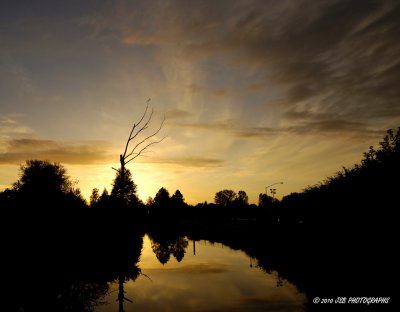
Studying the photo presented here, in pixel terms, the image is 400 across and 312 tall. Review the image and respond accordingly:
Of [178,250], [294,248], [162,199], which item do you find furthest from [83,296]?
[162,199]

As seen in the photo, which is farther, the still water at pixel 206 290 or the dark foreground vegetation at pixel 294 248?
the dark foreground vegetation at pixel 294 248

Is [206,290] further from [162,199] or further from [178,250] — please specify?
[162,199]

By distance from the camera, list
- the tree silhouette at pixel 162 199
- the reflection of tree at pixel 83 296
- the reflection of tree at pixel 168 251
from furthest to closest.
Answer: the tree silhouette at pixel 162 199
the reflection of tree at pixel 168 251
the reflection of tree at pixel 83 296

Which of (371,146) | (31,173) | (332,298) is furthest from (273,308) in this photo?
(31,173)

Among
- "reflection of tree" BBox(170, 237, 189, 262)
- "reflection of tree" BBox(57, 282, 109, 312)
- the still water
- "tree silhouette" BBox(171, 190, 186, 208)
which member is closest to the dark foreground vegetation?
"reflection of tree" BBox(57, 282, 109, 312)

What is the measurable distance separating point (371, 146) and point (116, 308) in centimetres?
1873

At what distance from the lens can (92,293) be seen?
1513 centimetres

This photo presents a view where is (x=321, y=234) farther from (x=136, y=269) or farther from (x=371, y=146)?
(x=136, y=269)

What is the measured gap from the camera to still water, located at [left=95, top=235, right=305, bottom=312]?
41.8 feet

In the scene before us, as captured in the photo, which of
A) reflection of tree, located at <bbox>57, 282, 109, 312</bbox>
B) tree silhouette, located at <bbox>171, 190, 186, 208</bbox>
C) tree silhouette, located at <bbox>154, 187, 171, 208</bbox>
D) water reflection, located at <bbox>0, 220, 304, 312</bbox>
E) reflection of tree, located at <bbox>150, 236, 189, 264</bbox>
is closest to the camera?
reflection of tree, located at <bbox>57, 282, 109, 312</bbox>

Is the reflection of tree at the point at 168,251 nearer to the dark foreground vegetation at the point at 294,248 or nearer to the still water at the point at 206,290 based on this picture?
the dark foreground vegetation at the point at 294,248

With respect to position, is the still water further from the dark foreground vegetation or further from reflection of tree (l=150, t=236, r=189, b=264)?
reflection of tree (l=150, t=236, r=189, b=264)

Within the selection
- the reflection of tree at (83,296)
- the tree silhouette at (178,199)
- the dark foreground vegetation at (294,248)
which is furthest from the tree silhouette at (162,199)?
the reflection of tree at (83,296)

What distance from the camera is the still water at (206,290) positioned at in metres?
12.7
